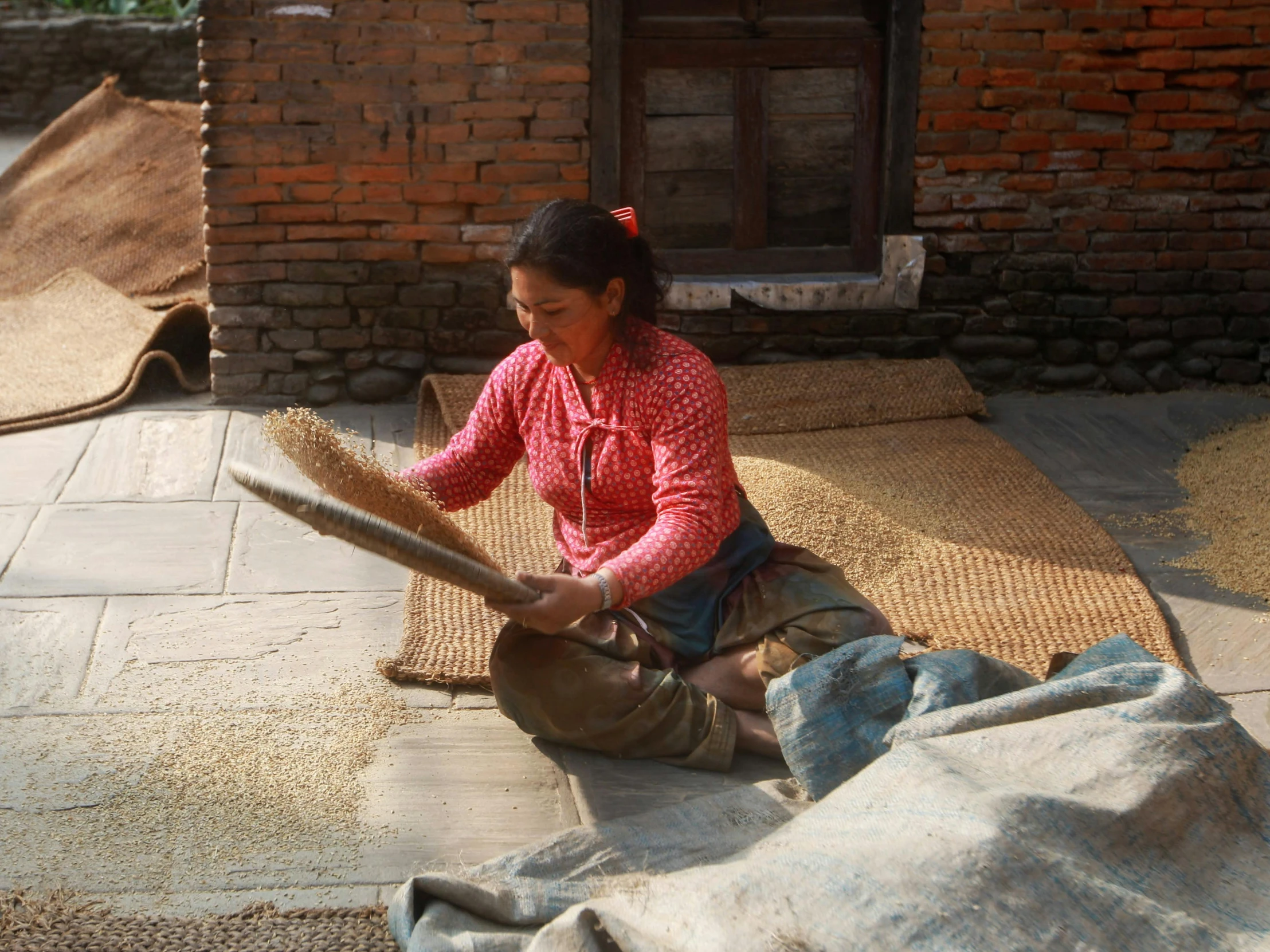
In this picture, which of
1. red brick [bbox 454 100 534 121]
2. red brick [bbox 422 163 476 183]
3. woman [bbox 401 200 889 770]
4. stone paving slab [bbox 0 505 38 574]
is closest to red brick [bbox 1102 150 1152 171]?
red brick [bbox 454 100 534 121]

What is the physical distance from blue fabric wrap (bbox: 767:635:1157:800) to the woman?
153 millimetres

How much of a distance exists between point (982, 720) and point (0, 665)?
88.8 inches

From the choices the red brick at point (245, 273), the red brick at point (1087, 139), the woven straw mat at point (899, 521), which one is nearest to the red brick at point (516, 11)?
the red brick at point (245, 273)

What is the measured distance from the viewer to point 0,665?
3.15 metres

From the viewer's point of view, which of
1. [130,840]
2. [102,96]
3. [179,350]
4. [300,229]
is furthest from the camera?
[102,96]

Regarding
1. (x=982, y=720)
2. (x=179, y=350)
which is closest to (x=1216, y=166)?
(x=982, y=720)

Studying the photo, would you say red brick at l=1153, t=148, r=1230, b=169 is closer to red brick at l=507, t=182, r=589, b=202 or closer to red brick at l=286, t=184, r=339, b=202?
red brick at l=507, t=182, r=589, b=202

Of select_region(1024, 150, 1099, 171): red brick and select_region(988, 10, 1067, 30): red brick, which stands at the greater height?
select_region(988, 10, 1067, 30): red brick

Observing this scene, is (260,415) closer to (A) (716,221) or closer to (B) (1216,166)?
(A) (716,221)

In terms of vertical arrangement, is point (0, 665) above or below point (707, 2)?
below

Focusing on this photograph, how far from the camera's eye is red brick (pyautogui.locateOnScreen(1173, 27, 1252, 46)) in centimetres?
521

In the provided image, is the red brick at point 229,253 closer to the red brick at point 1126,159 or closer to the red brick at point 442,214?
the red brick at point 442,214

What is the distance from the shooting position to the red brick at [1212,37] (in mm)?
5207

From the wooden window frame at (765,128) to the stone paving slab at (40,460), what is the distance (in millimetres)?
2144
